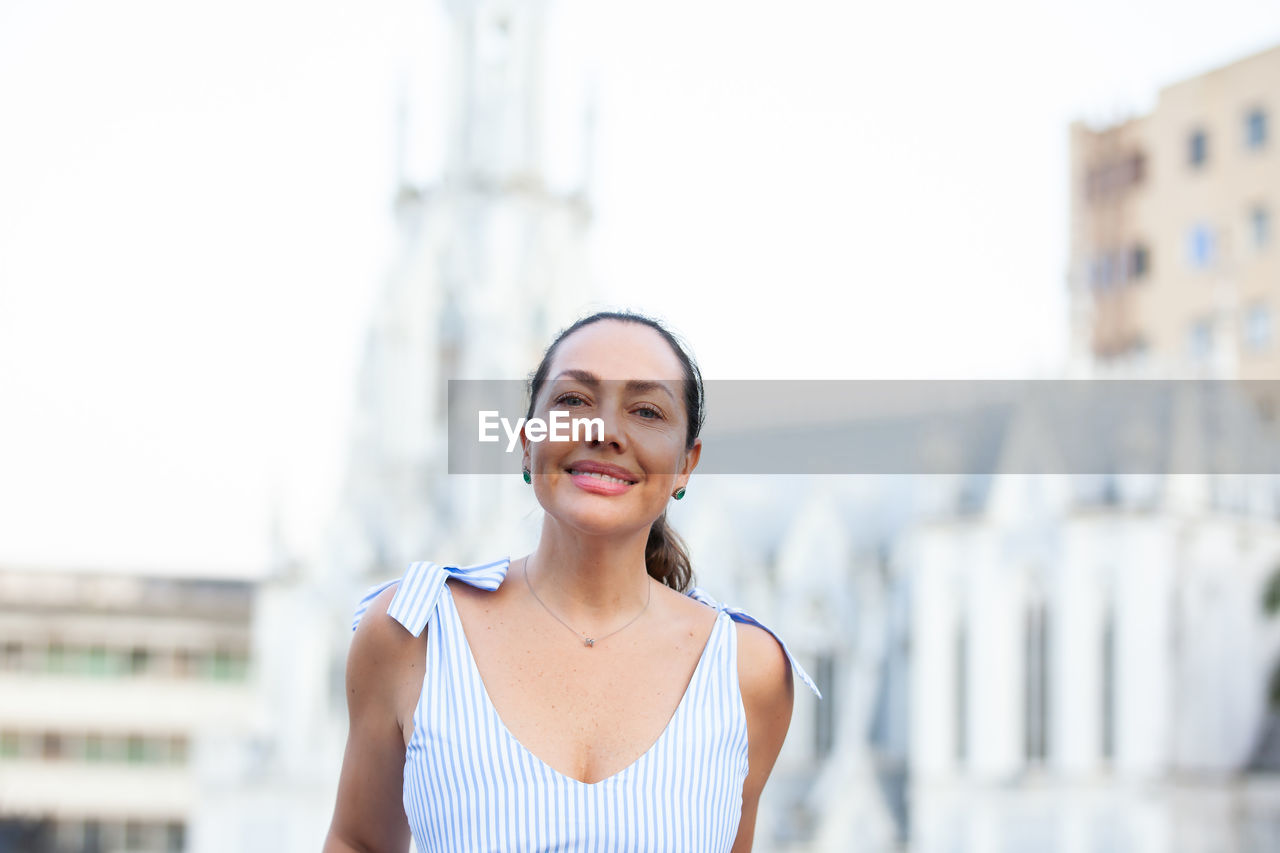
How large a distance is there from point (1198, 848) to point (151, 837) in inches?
1444

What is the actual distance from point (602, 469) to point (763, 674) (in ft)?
1.51

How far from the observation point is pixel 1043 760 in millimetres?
36406

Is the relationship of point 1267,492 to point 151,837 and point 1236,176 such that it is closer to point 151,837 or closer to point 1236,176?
point 1236,176

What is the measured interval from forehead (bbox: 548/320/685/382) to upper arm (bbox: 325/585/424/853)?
1.62ft

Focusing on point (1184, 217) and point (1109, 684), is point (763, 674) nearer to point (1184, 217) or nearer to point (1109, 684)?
point (1109, 684)

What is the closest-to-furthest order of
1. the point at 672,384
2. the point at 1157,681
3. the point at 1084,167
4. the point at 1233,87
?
1. the point at 672,384
2. the point at 1157,681
3. the point at 1233,87
4. the point at 1084,167

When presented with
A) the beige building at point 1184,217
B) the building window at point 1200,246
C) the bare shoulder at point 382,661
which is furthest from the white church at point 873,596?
the bare shoulder at point 382,661

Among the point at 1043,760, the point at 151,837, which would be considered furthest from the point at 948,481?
the point at 151,837

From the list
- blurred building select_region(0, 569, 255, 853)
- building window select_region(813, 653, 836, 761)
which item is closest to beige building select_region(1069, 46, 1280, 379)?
building window select_region(813, 653, 836, 761)

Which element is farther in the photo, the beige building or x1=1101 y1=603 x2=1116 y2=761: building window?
the beige building

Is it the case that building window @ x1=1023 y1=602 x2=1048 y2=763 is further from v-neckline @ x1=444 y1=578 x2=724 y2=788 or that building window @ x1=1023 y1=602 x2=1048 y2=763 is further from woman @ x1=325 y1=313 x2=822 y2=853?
v-neckline @ x1=444 y1=578 x2=724 y2=788

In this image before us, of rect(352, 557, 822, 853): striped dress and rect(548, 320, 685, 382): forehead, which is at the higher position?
rect(548, 320, 685, 382): forehead

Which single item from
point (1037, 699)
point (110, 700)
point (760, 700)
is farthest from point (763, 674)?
point (110, 700)

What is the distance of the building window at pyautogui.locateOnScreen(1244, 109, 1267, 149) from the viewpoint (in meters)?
48.3
